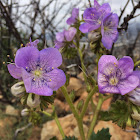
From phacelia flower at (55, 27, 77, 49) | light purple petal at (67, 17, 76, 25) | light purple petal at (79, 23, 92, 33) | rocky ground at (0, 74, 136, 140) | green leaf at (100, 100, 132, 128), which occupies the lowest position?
rocky ground at (0, 74, 136, 140)

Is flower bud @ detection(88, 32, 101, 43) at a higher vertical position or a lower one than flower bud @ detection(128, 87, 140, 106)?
higher

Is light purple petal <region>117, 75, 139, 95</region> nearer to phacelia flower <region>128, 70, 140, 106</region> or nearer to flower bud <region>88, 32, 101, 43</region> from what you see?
phacelia flower <region>128, 70, 140, 106</region>

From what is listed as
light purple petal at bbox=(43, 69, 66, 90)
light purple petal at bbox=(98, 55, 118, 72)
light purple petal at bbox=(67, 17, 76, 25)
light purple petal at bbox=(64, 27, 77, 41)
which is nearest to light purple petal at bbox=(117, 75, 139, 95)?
light purple petal at bbox=(98, 55, 118, 72)

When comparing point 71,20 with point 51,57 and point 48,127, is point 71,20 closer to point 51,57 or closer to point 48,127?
point 51,57

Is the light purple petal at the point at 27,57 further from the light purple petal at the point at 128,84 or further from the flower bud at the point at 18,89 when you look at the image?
the light purple petal at the point at 128,84

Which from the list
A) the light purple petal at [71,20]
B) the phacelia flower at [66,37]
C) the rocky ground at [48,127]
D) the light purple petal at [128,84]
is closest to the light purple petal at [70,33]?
the phacelia flower at [66,37]

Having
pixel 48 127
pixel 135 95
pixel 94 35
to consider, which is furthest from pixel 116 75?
pixel 48 127

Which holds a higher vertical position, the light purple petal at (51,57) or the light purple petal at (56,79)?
the light purple petal at (51,57)
